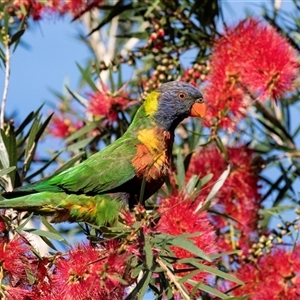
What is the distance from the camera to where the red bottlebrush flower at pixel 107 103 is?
2.46 meters

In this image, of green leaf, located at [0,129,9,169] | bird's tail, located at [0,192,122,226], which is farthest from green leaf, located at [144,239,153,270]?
green leaf, located at [0,129,9,169]

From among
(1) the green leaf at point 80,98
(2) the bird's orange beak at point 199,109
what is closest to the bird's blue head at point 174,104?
(2) the bird's orange beak at point 199,109

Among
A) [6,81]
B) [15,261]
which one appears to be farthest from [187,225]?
[6,81]

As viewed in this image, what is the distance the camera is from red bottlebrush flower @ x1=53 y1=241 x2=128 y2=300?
137 cm

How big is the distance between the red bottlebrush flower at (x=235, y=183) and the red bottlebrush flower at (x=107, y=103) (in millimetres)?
308

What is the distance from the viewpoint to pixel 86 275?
1.45 metres

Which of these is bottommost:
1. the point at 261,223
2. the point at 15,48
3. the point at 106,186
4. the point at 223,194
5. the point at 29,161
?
the point at 261,223

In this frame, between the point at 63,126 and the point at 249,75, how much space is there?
81 cm

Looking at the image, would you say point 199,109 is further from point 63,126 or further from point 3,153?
point 63,126

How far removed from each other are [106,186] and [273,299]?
1.81 ft

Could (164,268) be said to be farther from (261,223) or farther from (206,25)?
(206,25)

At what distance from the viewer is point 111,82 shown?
250cm

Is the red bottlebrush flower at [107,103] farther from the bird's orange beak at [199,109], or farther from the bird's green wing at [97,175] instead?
the bird's green wing at [97,175]

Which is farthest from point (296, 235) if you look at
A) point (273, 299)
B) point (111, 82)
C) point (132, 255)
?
point (111, 82)
